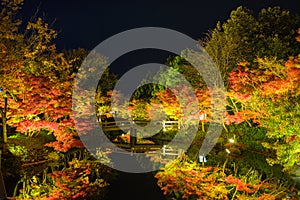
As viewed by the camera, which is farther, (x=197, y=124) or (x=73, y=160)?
(x=197, y=124)

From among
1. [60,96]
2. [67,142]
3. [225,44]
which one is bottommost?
[67,142]

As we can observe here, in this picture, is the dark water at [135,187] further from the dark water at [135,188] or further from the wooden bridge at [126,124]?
the wooden bridge at [126,124]

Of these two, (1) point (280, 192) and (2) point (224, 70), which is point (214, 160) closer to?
(1) point (280, 192)

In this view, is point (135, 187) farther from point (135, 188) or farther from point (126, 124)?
point (126, 124)

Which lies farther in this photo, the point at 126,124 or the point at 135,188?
the point at 126,124

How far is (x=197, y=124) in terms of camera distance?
15.0 metres

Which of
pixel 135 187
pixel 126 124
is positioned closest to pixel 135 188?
pixel 135 187

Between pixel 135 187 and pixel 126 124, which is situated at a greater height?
pixel 126 124

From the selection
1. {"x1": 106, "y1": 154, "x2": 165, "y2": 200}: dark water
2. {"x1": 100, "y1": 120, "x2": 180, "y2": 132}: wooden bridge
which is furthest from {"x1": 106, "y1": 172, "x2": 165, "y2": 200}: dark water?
{"x1": 100, "y1": 120, "x2": 180, "y2": 132}: wooden bridge

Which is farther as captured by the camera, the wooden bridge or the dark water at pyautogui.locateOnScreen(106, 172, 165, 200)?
the wooden bridge

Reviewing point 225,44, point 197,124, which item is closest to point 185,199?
point 197,124

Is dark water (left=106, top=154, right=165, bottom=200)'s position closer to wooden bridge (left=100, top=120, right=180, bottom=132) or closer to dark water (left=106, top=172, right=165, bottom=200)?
dark water (left=106, top=172, right=165, bottom=200)

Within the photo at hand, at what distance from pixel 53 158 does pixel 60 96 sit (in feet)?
7.81

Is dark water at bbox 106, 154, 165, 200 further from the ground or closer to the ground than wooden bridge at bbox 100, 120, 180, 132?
closer to the ground
